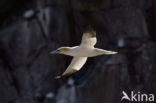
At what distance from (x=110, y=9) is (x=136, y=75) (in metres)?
1.63

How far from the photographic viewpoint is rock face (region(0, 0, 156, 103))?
13.8m

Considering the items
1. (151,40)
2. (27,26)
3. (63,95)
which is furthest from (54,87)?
(151,40)

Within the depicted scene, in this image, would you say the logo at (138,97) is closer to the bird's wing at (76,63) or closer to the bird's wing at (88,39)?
the bird's wing at (76,63)

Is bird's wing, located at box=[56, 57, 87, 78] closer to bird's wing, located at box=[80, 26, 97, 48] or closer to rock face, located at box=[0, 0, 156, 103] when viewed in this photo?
bird's wing, located at box=[80, 26, 97, 48]

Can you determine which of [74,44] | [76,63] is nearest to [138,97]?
[74,44]

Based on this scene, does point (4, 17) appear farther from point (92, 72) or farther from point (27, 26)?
point (92, 72)

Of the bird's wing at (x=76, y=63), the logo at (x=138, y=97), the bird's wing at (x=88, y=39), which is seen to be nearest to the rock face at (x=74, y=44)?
the logo at (x=138, y=97)

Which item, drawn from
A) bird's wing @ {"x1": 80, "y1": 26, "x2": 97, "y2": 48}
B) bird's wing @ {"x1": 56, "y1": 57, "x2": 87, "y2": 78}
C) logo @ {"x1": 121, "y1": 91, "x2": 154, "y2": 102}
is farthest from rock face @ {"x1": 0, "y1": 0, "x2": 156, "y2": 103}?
bird's wing @ {"x1": 80, "y1": 26, "x2": 97, "y2": 48}

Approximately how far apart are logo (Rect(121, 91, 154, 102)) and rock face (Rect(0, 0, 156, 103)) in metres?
0.09

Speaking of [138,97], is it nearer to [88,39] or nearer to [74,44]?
[74,44]

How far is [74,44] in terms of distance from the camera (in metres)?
14.8

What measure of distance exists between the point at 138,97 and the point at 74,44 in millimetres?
2179

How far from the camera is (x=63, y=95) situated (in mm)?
14375

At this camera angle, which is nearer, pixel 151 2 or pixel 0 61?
pixel 151 2
